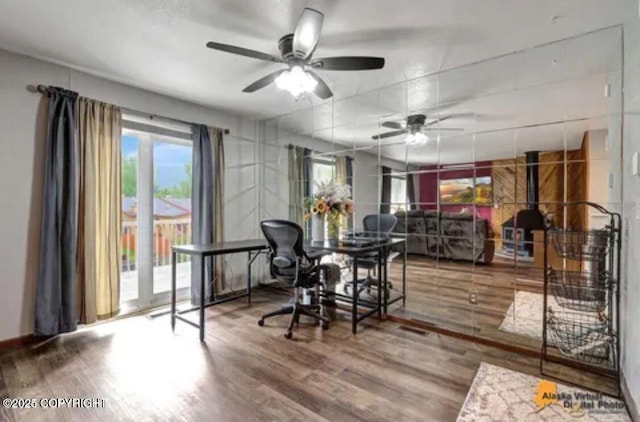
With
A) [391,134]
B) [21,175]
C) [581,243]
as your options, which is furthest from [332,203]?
[21,175]

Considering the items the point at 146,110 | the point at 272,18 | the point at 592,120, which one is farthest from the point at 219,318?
the point at 592,120

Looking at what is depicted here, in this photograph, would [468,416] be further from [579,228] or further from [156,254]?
[156,254]

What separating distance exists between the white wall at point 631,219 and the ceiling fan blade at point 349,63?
1.52 meters

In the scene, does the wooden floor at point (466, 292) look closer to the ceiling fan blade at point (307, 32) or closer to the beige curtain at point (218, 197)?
the beige curtain at point (218, 197)

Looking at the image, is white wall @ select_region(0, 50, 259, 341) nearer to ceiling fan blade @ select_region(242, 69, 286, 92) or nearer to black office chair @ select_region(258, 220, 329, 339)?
ceiling fan blade @ select_region(242, 69, 286, 92)

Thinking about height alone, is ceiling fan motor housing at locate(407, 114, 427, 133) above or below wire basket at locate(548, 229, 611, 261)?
above

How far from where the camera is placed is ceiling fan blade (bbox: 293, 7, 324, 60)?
178 cm

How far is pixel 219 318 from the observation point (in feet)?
10.8

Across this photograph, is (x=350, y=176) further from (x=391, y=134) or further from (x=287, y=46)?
(x=287, y=46)

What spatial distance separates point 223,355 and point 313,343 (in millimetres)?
745

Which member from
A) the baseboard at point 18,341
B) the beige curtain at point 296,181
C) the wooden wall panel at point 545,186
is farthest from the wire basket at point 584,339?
the baseboard at point 18,341

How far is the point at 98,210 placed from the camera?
303 centimetres

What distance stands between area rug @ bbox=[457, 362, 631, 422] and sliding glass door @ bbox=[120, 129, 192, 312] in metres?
3.33

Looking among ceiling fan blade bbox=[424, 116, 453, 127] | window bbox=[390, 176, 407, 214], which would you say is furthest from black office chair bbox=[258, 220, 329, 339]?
ceiling fan blade bbox=[424, 116, 453, 127]
